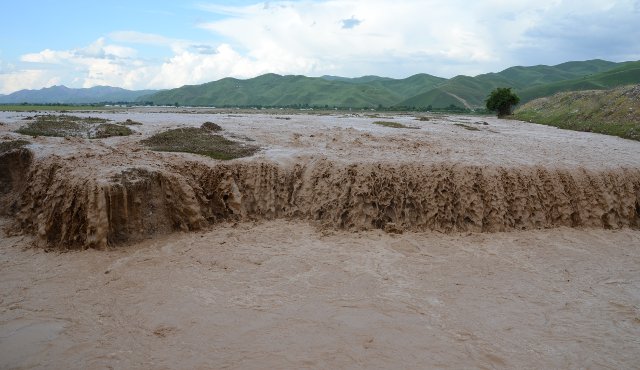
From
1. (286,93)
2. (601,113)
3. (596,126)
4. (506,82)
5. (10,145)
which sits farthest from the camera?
(286,93)

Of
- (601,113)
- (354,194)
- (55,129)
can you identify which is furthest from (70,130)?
(601,113)

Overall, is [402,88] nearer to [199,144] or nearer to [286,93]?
[286,93]

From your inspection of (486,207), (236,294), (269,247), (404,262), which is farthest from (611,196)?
(236,294)

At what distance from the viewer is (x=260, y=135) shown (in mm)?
20625

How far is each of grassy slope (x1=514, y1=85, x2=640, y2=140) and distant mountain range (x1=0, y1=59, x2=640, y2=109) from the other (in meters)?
57.6

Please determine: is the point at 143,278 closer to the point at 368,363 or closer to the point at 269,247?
the point at 269,247

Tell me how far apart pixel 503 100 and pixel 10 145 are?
5014 centimetres

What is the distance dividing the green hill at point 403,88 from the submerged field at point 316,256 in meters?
89.5

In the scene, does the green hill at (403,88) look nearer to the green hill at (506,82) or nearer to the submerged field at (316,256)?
the green hill at (506,82)

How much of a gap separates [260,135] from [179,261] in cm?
1068

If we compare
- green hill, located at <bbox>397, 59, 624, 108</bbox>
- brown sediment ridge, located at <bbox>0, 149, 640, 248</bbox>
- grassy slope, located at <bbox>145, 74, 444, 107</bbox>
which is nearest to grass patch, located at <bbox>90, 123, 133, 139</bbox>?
brown sediment ridge, located at <bbox>0, 149, 640, 248</bbox>

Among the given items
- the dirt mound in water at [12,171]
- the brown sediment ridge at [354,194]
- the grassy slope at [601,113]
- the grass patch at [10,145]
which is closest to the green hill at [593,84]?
the grassy slope at [601,113]

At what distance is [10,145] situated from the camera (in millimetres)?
14219

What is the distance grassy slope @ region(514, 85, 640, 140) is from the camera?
91.1 ft
